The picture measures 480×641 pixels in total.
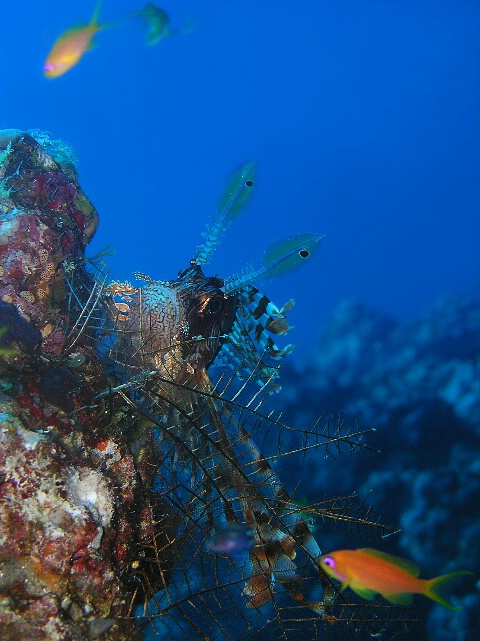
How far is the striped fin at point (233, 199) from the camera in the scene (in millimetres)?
3682

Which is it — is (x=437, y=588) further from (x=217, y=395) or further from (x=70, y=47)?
(x=70, y=47)

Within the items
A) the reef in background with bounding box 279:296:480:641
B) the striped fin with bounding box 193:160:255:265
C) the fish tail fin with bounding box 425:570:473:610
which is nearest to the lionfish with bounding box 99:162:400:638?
the striped fin with bounding box 193:160:255:265

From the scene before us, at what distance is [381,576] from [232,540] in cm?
97

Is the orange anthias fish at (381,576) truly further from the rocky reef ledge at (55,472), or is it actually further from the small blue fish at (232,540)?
the rocky reef ledge at (55,472)

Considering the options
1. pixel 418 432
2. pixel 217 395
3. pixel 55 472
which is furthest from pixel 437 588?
pixel 418 432

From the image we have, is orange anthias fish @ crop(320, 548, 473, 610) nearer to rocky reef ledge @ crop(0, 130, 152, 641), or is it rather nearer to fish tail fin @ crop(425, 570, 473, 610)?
fish tail fin @ crop(425, 570, 473, 610)

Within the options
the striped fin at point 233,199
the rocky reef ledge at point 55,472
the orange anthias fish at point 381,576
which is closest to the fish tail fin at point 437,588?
the orange anthias fish at point 381,576

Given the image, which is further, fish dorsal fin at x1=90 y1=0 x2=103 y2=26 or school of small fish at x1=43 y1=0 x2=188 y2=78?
school of small fish at x1=43 y1=0 x2=188 y2=78

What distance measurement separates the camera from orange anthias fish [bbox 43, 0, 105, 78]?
403 centimetres

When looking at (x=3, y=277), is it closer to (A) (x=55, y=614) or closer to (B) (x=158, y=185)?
(A) (x=55, y=614)

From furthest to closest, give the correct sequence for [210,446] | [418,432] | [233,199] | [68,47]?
1. [418,432]
2. [68,47]
3. [233,199]
4. [210,446]

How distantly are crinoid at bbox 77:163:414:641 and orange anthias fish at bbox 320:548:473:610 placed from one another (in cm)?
13

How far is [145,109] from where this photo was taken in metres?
95.3

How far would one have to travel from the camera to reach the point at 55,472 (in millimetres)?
1787
